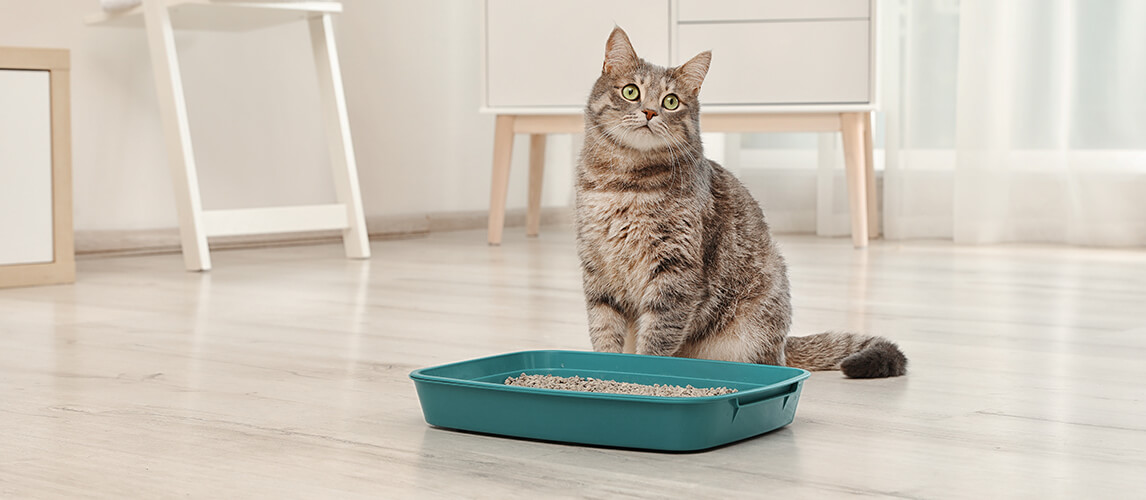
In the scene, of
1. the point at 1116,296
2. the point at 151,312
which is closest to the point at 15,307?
the point at 151,312

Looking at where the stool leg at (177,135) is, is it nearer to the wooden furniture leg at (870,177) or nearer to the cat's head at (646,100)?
the cat's head at (646,100)

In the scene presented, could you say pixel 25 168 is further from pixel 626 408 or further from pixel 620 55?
pixel 626 408

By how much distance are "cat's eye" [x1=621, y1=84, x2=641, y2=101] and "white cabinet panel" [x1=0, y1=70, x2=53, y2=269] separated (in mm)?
1496

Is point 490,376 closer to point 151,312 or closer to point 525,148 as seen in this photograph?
point 151,312

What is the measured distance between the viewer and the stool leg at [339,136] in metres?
2.80

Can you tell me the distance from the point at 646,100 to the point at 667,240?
0.15 m

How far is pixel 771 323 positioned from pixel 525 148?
9.17ft

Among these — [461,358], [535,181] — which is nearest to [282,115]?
[535,181]

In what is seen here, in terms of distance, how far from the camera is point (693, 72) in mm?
1236

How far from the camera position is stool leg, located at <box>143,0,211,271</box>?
8.20 ft

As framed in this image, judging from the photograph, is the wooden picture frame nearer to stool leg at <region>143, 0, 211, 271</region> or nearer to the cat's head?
stool leg at <region>143, 0, 211, 271</region>

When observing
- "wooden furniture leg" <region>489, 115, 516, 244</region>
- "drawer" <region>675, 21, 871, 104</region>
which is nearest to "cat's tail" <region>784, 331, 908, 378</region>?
"drawer" <region>675, 21, 871, 104</region>

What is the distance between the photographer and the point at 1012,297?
201 cm

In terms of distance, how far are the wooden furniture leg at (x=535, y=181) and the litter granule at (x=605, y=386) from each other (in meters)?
2.33
